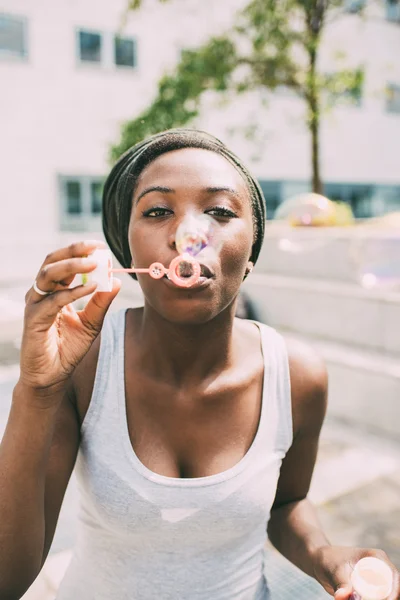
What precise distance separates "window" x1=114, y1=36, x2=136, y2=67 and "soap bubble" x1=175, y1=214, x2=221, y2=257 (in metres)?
15.6

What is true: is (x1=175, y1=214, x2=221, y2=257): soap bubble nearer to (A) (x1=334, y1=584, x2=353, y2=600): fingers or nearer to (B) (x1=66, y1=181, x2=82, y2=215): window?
(A) (x1=334, y1=584, x2=353, y2=600): fingers

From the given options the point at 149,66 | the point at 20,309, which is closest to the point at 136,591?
the point at 20,309

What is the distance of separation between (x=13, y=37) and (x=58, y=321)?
15.0 metres

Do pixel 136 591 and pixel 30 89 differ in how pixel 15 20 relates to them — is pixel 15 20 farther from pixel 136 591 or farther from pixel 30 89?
pixel 136 591

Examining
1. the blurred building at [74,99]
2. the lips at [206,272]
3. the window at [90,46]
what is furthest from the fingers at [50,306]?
the window at [90,46]

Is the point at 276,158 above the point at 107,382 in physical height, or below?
above

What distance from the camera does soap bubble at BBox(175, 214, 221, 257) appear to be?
1.16m

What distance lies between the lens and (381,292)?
185 inches

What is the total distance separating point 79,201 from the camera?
51.3ft

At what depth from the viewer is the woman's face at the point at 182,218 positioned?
1.21 m

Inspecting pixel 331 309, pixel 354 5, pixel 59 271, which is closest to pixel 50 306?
pixel 59 271

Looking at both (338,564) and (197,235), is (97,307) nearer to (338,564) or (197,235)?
(197,235)

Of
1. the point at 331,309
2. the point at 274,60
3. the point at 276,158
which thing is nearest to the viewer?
the point at 331,309

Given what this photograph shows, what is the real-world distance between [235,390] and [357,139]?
2006cm
